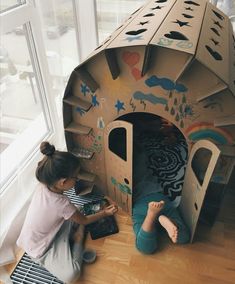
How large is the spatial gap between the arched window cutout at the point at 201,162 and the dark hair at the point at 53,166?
0.53m

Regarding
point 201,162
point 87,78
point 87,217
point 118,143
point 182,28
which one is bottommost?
point 87,217

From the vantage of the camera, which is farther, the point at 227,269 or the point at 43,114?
the point at 43,114

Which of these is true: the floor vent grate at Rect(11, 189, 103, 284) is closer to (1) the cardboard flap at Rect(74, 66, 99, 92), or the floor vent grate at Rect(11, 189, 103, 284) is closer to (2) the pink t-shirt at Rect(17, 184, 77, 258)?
(2) the pink t-shirt at Rect(17, 184, 77, 258)

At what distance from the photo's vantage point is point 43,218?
1.08 m

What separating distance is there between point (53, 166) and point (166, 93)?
1.70 feet

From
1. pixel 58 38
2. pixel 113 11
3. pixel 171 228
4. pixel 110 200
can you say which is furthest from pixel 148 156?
pixel 113 11

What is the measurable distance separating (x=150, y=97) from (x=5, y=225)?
858 millimetres

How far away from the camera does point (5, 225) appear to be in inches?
47.5

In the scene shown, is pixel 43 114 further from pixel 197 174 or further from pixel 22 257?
pixel 197 174

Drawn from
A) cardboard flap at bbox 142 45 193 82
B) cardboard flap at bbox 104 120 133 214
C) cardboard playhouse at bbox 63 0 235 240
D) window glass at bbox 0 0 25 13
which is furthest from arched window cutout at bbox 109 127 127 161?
window glass at bbox 0 0 25 13

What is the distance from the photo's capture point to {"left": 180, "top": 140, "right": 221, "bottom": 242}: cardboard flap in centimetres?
108

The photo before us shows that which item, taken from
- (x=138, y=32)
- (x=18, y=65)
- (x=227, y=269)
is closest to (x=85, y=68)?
(x=138, y=32)

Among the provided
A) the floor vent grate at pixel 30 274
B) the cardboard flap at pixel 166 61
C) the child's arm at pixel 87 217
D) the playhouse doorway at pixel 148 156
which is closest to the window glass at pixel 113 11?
the playhouse doorway at pixel 148 156

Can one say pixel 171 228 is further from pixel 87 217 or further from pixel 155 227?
pixel 87 217
